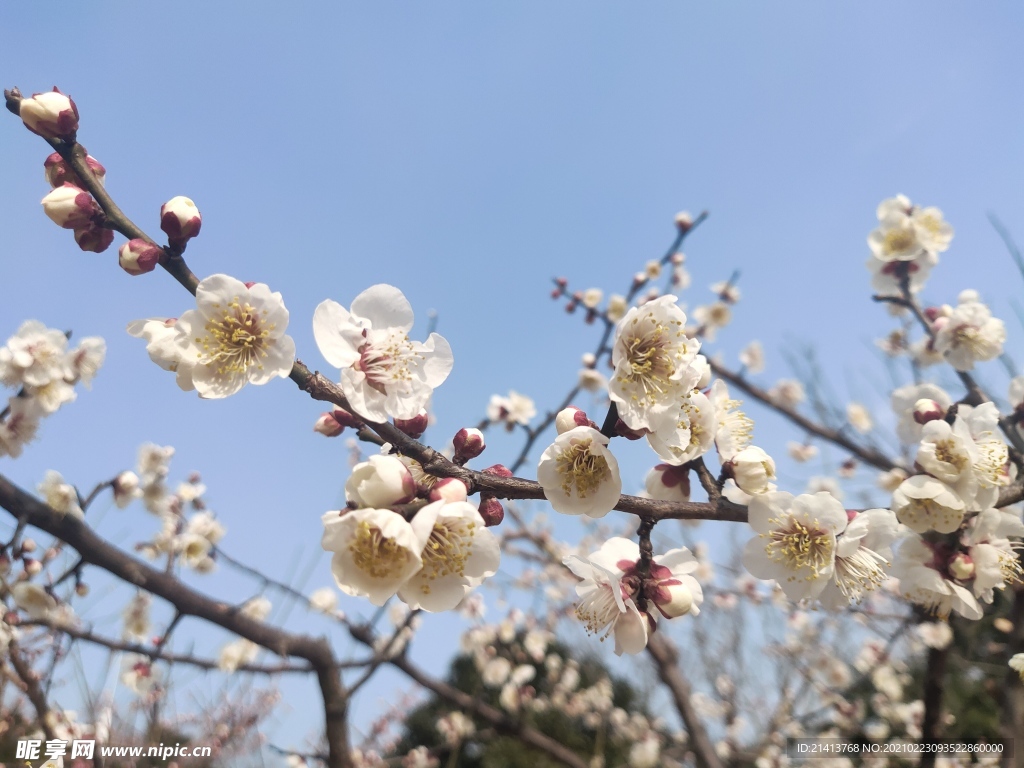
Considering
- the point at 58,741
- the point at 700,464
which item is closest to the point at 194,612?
the point at 58,741

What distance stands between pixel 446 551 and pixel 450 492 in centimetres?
15

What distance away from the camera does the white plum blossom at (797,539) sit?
4.50 ft

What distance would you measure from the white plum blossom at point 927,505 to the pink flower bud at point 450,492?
43.2 inches

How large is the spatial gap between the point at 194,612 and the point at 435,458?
1973mm

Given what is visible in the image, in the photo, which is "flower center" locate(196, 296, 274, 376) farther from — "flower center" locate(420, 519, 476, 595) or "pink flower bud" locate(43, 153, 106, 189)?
"flower center" locate(420, 519, 476, 595)

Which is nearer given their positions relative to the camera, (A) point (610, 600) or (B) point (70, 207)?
(B) point (70, 207)

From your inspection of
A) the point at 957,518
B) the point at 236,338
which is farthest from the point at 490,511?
the point at 957,518

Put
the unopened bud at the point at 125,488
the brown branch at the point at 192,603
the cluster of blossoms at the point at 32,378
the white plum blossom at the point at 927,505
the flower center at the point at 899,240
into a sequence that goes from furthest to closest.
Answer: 1. the unopened bud at the point at 125,488
2. the flower center at the point at 899,240
3. the cluster of blossoms at the point at 32,378
4. the brown branch at the point at 192,603
5. the white plum blossom at the point at 927,505

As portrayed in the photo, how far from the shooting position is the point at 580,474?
1.22 metres

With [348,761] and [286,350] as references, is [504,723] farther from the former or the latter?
[286,350]

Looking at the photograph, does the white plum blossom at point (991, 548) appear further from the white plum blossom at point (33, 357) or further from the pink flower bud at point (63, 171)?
the white plum blossom at point (33, 357)

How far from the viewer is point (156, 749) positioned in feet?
8.51

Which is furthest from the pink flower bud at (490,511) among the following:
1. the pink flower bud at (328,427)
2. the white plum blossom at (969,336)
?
the white plum blossom at (969,336)

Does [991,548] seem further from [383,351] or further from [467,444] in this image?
[383,351]
